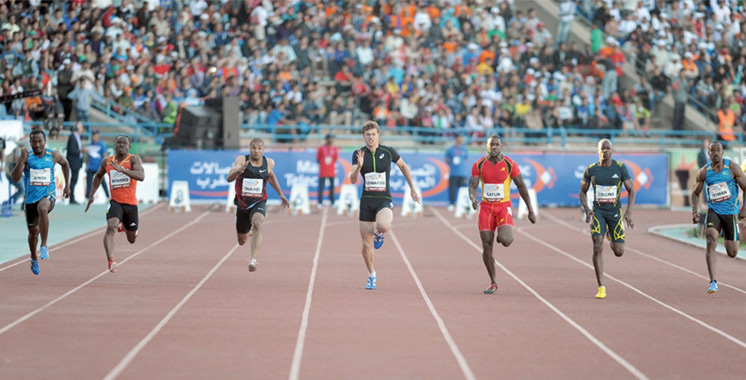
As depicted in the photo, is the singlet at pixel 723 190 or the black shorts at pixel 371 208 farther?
the singlet at pixel 723 190

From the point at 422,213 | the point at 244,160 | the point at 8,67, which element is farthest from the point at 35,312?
the point at 8,67

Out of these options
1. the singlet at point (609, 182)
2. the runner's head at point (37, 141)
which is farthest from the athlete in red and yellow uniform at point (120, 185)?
the singlet at point (609, 182)

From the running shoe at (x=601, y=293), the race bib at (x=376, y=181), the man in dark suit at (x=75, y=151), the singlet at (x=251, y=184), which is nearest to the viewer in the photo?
the running shoe at (x=601, y=293)

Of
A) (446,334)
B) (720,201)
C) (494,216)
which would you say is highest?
(720,201)

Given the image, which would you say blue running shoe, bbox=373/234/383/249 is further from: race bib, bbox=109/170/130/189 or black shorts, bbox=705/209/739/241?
black shorts, bbox=705/209/739/241

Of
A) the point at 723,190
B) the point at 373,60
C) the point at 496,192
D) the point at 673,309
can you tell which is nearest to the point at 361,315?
the point at 496,192

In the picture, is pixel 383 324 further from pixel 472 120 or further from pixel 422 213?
pixel 472 120

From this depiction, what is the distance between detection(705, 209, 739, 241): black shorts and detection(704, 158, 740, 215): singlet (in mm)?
52

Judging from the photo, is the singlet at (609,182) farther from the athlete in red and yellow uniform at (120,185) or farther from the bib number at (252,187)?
the athlete in red and yellow uniform at (120,185)

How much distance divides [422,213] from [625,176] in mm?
16140

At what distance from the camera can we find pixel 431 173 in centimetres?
3241

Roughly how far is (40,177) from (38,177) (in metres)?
0.03

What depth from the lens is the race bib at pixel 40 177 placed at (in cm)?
1526

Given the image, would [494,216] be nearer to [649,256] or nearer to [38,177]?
[38,177]
